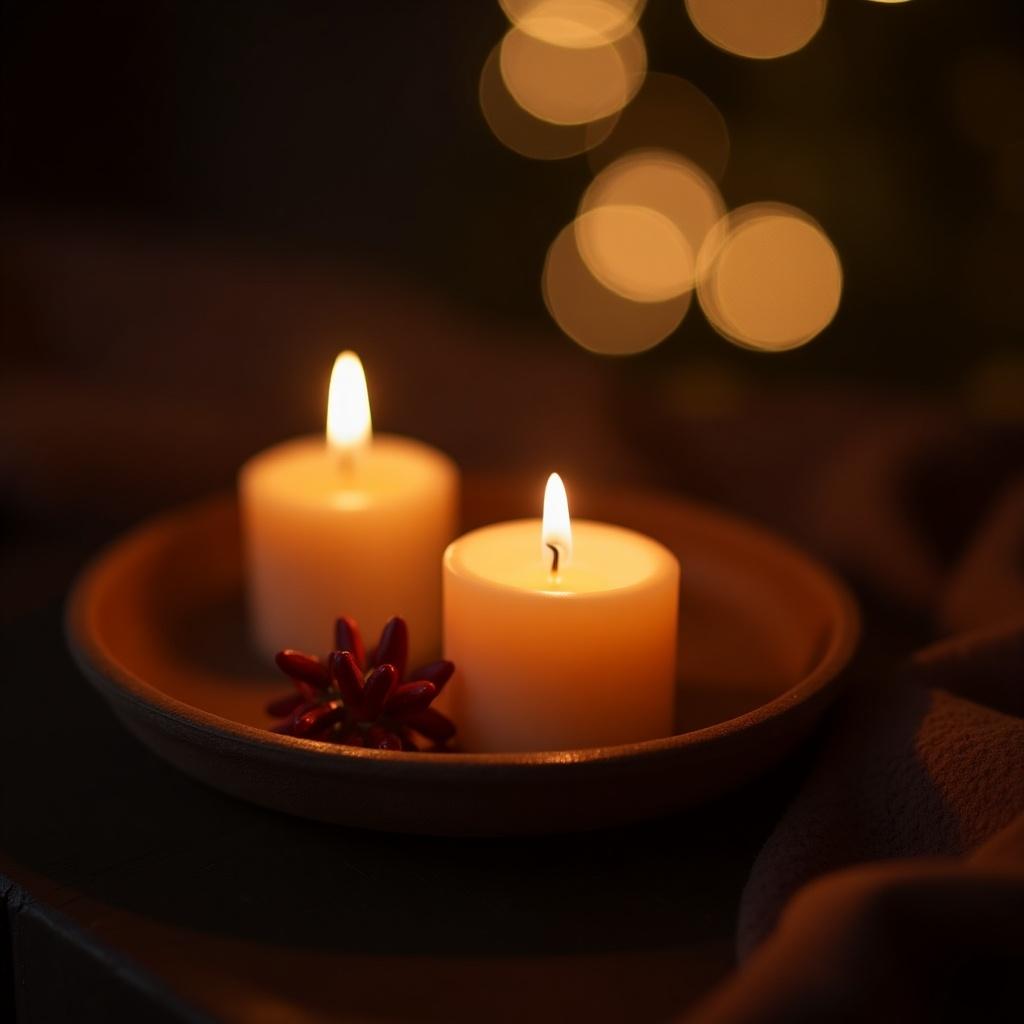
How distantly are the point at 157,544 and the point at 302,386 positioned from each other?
1.50 ft

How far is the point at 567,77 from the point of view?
1425 mm

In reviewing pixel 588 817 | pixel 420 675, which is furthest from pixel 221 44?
pixel 588 817

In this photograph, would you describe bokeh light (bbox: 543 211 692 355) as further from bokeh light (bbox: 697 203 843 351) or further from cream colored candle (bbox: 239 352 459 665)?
cream colored candle (bbox: 239 352 459 665)

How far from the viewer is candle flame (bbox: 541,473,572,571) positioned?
2.30 feet

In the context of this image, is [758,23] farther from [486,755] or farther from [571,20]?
[486,755]

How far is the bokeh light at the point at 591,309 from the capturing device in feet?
4.78

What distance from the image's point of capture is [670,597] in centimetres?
68

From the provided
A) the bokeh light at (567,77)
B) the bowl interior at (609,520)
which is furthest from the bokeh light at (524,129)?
the bowl interior at (609,520)

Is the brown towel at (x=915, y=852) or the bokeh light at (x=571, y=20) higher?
the bokeh light at (x=571, y=20)

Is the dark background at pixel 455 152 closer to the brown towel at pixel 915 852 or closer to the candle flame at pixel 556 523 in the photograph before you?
the brown towel at pixel 915 852

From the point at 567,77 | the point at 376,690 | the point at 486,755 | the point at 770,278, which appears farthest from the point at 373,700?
the point at 567,77

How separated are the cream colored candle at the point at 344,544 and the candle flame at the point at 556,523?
14cm

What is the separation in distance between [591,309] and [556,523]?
83cm

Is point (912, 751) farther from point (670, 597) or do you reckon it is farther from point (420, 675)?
point (420, 675)
